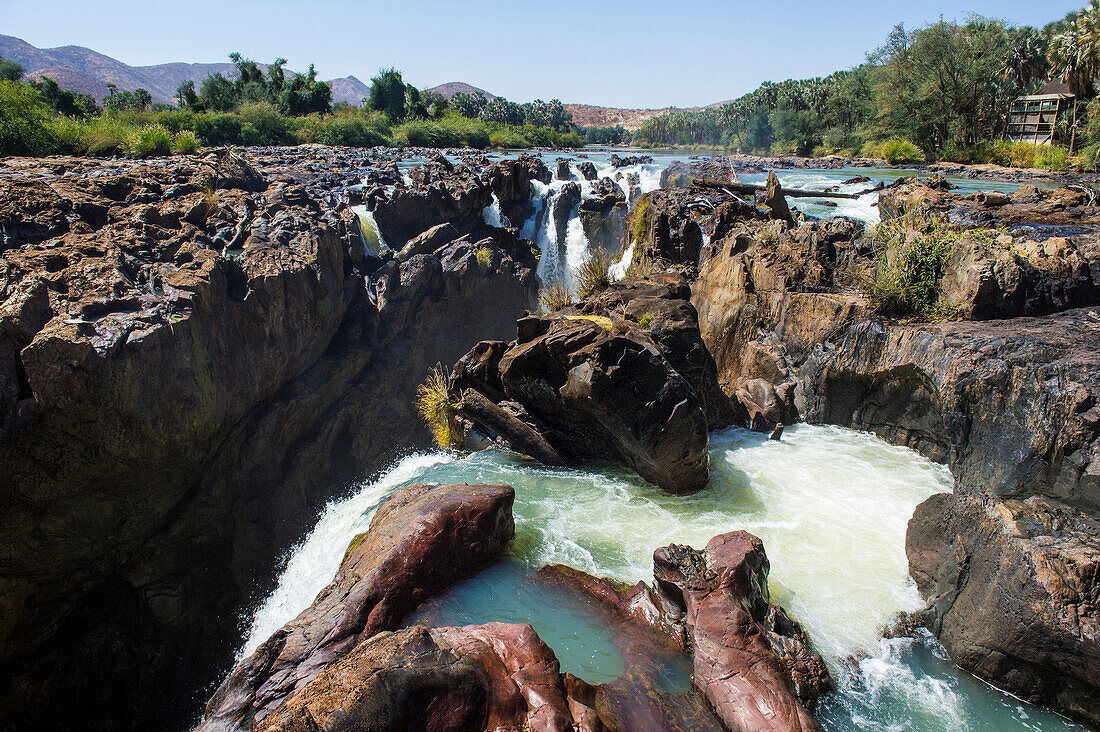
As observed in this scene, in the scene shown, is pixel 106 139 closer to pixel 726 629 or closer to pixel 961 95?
pixel 726 629

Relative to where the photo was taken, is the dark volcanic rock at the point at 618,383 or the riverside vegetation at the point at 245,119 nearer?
the dark volcanic rock at the point at 618,383

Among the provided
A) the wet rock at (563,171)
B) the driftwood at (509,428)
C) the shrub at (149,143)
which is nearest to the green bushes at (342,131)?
the shrub at (149,143)

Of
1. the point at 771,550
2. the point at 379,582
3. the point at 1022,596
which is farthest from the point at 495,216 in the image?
the point at 1022,596

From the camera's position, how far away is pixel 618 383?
780 cm

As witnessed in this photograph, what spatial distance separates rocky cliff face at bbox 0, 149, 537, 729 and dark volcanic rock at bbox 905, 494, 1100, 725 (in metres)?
11.9

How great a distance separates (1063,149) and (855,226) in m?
31.1

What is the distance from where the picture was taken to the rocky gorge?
442cm

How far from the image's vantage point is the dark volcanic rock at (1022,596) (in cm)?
434

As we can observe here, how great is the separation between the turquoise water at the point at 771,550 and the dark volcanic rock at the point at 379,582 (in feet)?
1.01

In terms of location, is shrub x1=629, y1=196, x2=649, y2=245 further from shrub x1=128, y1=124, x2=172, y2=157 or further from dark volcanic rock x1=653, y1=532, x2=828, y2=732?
shrub x1=128, y1=124, x2=172, y2=157

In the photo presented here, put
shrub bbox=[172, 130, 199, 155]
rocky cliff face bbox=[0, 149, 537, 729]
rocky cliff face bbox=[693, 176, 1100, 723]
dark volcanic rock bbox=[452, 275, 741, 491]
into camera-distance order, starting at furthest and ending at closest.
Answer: shrub bbox=[172, 130, 199, 155] < rocky cliff face bbox=[0, 149, 537, 729] < dark volcanic rock bbox=[452, 275, 741, 491] < rocky cliff face bbox=[693, 176, 1100, 723]

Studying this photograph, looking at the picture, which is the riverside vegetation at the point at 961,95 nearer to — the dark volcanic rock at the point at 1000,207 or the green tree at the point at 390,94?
the dark volcanic rock at the point at 1000,207

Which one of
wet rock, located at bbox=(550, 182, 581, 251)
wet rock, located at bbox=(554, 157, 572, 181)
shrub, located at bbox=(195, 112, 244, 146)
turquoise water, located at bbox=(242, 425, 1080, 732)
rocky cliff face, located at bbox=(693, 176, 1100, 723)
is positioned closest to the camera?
rocky cliff face, located at bbox=(693, 176, 1100, 723)

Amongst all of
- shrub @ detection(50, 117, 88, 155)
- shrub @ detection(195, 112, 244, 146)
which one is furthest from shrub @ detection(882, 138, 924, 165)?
shrub @ detection(195, 112, 244, 146)
